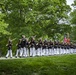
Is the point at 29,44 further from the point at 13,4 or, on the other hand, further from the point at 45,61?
the point at 13,4

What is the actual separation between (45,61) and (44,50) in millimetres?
15252

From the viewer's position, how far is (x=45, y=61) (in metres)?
18.4

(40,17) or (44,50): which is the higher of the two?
(40,17)

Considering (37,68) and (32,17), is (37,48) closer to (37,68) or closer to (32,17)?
(37,68)

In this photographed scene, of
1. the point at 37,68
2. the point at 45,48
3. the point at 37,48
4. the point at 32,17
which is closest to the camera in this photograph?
the point at 37,68

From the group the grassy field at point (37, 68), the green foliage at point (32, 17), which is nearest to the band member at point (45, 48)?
the green foliage at point (32, 17)

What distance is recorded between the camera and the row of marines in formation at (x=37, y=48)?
90.5ft

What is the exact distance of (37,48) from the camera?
30.9m

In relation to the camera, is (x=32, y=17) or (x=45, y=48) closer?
(x=45, y=48)

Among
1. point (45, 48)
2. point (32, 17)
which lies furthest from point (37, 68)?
point (32, 17)

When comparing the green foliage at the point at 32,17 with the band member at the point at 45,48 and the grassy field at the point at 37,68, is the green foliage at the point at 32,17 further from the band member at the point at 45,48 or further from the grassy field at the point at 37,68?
the grassy field at the point at 37,68

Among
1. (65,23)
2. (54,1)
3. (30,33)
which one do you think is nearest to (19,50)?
(30,33)

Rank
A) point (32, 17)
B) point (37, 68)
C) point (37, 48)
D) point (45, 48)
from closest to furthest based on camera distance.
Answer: point (37, 68) < point (37, 48) < point (45, 48) < point (32, 17)

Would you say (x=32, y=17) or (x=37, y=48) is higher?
(x=32, y=17)
